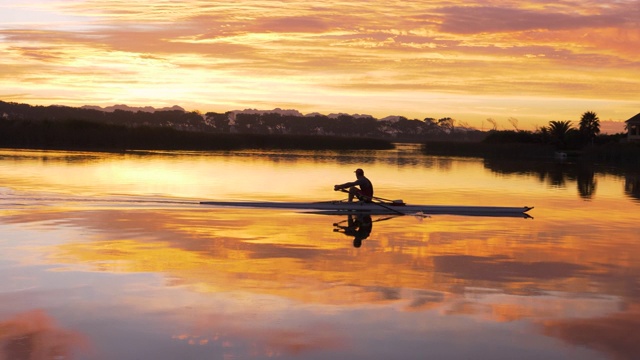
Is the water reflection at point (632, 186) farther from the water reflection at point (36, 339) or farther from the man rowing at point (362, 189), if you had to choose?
the water reflection at point (36, 339)

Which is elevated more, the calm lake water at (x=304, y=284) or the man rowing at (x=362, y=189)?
the man rowing at (x=362, y=189)

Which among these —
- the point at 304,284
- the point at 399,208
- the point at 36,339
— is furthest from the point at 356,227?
the point at 36,339

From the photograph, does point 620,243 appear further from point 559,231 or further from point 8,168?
point 8,168

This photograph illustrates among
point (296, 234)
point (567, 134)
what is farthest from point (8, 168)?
point (567, 134)

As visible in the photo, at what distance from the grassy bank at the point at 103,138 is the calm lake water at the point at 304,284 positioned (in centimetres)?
6527

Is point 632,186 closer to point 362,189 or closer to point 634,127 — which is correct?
point 362,189

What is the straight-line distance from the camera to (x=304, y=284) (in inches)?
564

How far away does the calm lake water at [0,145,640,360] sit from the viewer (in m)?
10.7

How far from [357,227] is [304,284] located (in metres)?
9.41

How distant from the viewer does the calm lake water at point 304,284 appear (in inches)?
420

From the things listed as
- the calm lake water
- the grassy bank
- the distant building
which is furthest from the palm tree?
the calm lake water

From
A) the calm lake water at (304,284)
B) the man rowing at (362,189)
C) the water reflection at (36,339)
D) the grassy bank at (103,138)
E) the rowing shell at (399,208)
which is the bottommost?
the water reflection at (36,339)

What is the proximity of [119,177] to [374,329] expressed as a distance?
35.6 metres

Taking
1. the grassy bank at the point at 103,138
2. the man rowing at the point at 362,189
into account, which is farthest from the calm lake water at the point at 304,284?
the grassy bank at the point at 103,138
